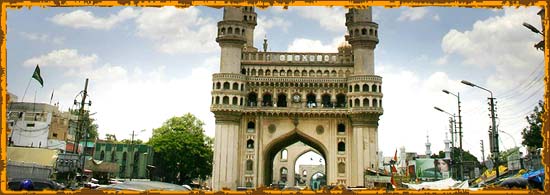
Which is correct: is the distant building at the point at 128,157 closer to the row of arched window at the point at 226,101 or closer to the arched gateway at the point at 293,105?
the arched gateway at the point at 293,105

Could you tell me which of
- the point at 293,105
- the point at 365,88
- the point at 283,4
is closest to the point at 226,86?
the point at 293,105

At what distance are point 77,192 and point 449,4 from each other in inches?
115

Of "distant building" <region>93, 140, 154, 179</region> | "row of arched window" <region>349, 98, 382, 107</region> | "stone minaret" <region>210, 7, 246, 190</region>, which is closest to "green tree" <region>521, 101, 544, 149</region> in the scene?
"row of arched window" <region>349, 98, 382, 107</region>

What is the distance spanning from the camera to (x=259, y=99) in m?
45.1

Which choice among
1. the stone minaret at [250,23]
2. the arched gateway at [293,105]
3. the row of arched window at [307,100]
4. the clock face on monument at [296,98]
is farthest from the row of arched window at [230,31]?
the clock face on monument at [296,98]

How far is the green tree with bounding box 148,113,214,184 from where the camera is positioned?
55.1m

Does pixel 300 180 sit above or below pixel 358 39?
below

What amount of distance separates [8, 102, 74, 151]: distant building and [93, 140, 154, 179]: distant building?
6.39 meters

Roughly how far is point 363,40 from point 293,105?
9.59 meters

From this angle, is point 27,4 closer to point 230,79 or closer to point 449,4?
point 449,4

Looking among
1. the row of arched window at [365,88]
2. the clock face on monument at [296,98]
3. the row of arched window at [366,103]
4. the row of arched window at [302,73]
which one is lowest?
the row of arched window at [366,103]

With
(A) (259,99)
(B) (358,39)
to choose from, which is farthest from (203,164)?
(B) (358,39)

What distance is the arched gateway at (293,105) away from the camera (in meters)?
43.0

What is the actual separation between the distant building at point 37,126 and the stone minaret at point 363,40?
106ft
